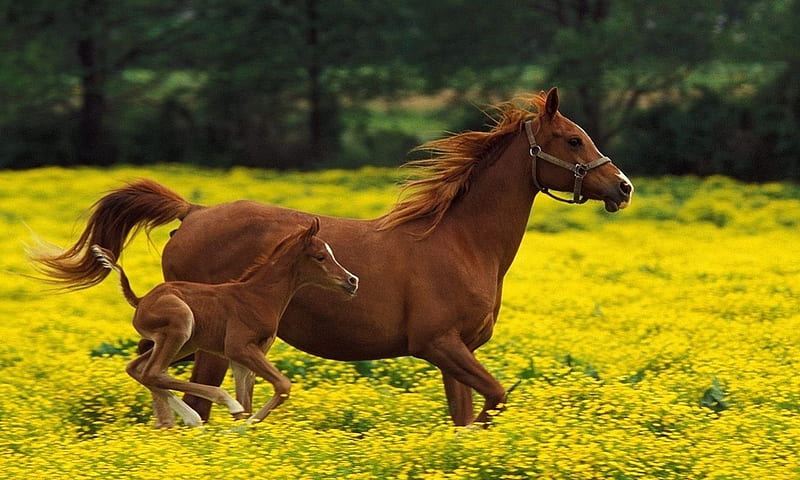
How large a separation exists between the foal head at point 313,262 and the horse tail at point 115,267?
90cm

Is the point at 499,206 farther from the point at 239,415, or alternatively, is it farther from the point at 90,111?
the point at 90,111

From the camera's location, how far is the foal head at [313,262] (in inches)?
328

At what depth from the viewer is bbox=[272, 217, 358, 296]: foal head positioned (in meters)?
8.34

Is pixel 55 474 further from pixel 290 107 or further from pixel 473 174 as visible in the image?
pixel 290 107

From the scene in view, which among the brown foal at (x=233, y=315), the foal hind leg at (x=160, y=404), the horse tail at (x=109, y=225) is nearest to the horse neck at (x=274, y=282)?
the brown foal at (x=233, y=315)

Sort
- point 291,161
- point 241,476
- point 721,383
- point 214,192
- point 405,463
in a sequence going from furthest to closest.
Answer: point 291,161 < point 214,192 < point 721,383 < point 405,463 < point 241,476

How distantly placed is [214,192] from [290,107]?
31.5 feet

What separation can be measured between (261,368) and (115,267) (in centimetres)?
119

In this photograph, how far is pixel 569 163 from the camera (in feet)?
29.5

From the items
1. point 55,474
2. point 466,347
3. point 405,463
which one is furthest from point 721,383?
point 55,474

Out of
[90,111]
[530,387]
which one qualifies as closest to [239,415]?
[530,387]

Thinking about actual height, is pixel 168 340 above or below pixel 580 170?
below

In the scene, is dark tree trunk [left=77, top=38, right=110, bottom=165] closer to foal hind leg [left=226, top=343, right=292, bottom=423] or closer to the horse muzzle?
the horse muzzle

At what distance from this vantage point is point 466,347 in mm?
8758
